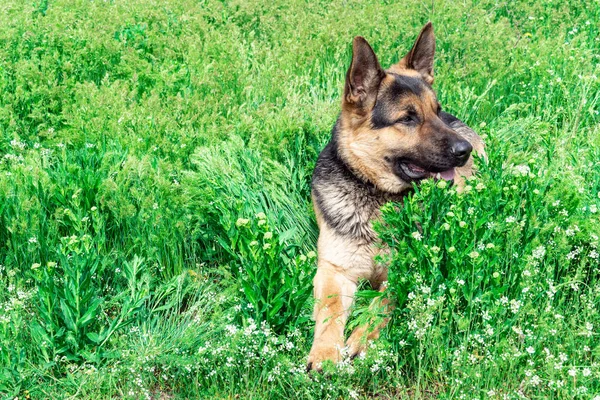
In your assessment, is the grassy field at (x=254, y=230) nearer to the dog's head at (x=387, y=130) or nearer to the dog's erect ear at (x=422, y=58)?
the dog's head at (x=387, y=130)

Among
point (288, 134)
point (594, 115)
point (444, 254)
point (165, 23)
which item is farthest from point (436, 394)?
point (165, 23)

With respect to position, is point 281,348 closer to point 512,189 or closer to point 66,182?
point 512,189

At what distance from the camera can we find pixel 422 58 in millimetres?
4766

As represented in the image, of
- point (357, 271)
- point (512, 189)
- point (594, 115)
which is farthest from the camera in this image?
point (594, 115)

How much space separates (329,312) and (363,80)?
1.55 meters

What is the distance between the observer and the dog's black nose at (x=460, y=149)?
4113 mm

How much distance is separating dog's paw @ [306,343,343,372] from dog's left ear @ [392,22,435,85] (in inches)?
86.4

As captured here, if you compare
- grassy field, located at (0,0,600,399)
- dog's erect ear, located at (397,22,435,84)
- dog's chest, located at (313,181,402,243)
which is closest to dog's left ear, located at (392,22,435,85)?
dog's erect ear, located at (397,22,435,84)

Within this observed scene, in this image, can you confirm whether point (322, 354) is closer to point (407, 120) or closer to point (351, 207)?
point (351, 207)

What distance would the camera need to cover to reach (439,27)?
6.70 metres

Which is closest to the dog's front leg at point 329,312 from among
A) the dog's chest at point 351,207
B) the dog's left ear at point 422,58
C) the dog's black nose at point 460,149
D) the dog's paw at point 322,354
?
the dog's paw at point 322,354

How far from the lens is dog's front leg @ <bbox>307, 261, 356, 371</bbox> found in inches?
134

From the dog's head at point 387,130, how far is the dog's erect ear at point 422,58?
0.40 m

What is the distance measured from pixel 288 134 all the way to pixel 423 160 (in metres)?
1.16
